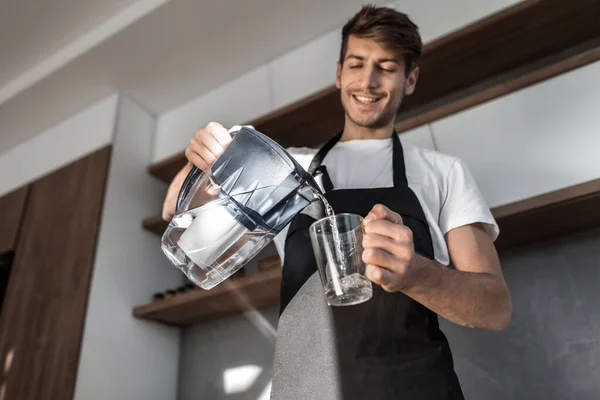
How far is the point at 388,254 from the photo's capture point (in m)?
0.53

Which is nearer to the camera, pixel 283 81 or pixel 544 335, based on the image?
pixel 544 335

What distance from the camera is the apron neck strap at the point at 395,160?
93cm

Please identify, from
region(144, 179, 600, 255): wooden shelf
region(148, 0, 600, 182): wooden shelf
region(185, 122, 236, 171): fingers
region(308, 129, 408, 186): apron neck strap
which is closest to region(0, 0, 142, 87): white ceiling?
region(148, 0, 600, 182): wooden shelf

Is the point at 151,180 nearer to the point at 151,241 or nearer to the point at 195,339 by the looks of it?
the point at 151,241

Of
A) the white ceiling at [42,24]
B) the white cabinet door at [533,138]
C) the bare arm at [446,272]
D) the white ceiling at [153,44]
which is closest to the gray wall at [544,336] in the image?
the white cabinet door at [533,138]

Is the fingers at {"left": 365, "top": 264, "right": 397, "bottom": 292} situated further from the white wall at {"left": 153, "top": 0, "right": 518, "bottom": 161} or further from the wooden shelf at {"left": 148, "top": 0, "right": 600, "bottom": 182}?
the white wall at {"left": 153, "top": 0, "right": 518, "bottom": 161}

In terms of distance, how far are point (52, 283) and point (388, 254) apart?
1597 mm

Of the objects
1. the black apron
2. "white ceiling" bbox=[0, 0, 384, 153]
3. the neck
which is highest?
"white ceiling" bbox=[0, 0, 384, 153]

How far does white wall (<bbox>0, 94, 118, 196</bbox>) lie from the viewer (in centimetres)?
205

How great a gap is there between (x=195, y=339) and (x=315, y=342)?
1192mm

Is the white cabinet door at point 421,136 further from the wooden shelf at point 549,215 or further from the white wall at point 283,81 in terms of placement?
the white wall at point 283,81

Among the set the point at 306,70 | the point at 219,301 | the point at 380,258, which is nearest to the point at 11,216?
the point at 219,301

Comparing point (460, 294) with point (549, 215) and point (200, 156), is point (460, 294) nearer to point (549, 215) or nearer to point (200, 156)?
point (200, 156)

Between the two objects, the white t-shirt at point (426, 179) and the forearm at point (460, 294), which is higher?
the white t-shirt at point (426, 179)
